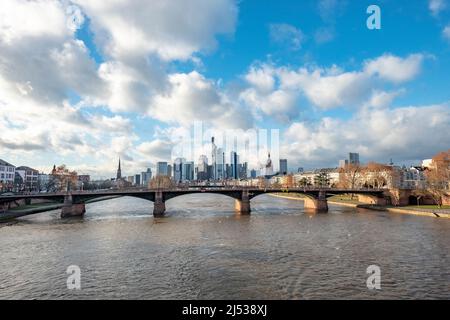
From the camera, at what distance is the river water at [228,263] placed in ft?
71.1

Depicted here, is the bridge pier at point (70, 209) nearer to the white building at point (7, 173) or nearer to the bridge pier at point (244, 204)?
the bridge pier at point (244, 204)

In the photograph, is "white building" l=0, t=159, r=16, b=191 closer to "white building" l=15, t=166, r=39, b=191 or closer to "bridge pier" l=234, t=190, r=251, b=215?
"white building" l=15, t=166, r=39, b=191

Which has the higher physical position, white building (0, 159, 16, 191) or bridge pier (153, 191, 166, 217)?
white building (0, 159, 16, 191)

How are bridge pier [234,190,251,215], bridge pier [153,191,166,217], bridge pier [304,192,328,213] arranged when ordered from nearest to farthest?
bridge pier [153,191,166,217], bridge pier [234,190,251,215], bridge pier [304,192,328,213]

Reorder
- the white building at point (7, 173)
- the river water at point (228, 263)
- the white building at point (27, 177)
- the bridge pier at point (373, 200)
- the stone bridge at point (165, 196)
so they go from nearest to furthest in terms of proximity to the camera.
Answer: the river water at point (228, 263) < the stone bridge at point (165, 196) < the bridge pier at point (373, 200) < the white building at point (7, 173) < the white building at point (27, 177)

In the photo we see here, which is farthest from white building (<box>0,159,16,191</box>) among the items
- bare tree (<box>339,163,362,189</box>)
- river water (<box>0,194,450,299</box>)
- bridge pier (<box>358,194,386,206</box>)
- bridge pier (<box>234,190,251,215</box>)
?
bridge pier (<box>358,194,386,206</box>)

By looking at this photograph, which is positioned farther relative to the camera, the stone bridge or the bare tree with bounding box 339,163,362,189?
the bare tree with bounding box 339,163,362,189

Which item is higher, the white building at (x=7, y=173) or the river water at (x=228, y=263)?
the white building at (x=7, y=173)

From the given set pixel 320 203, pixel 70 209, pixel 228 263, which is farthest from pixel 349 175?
pixel 228 263

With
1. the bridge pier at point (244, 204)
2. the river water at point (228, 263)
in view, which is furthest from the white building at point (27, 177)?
the river water at point (228, 263)

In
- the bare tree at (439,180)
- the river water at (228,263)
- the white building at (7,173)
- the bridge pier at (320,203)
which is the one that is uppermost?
the white building at (7,173)

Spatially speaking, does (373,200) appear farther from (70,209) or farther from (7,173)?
(7,173)

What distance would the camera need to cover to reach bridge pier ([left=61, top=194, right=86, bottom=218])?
238 ft

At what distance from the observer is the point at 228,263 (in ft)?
94.5
